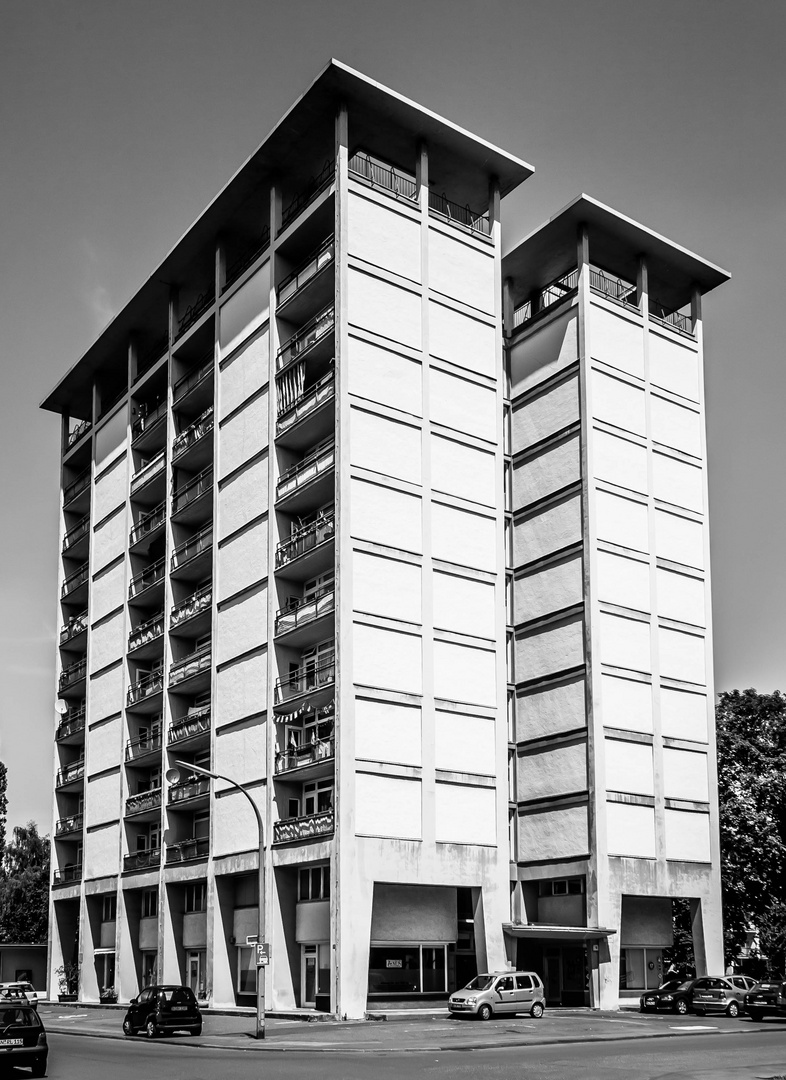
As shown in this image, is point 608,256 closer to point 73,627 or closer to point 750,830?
point 750,830

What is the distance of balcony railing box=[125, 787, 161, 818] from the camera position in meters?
60.3

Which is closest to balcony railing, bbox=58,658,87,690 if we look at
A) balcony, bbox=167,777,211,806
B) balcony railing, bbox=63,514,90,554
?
balcony railing, bbox=63,514,90,554

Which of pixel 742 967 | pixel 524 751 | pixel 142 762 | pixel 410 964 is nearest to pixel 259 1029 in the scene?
pixel 410 964

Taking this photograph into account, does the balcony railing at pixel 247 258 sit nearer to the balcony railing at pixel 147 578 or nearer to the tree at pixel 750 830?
the balcony railing at pixel 147 578

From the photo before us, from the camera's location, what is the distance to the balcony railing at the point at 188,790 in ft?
182

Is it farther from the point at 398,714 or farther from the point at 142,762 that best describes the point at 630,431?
the point at 142,762

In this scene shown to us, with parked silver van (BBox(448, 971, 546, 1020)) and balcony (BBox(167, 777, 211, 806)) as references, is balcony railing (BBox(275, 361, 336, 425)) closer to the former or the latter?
balcony (BBox(167, 777, 211, 806))

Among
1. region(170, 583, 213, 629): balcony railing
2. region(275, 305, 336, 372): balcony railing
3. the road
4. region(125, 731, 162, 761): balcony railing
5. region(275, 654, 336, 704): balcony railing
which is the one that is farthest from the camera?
region(125, 731, 162, 761): balcony railing

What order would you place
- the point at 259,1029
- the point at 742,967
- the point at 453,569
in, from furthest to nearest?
the point at 742,967, the point at 453,569, the point at 259,1029

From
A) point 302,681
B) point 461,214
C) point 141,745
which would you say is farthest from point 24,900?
point 461,214

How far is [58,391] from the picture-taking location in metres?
76.9

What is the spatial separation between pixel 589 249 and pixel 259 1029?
3891cm

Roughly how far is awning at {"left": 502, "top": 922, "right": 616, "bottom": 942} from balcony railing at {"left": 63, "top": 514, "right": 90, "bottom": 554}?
3844cm

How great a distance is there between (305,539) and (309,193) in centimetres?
1547
